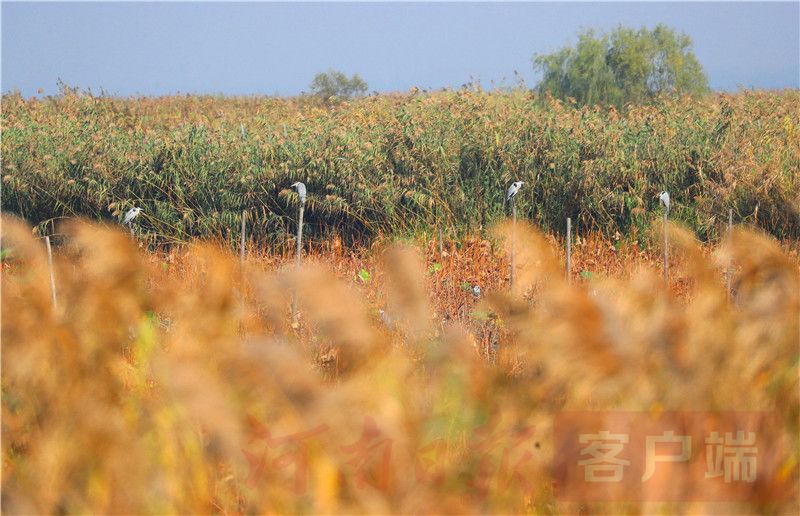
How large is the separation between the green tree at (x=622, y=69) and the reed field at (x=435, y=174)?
44.3ft

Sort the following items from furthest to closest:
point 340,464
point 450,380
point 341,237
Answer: point 341,237 → point 450,380 → point 340,464

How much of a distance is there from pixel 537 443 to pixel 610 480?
5.0 inches

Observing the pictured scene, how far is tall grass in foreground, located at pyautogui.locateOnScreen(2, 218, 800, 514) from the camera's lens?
3.77 ft

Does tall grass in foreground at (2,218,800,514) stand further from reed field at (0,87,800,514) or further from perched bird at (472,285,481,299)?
perched bird at (472,285,481,299)

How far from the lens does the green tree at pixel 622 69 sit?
22047mm

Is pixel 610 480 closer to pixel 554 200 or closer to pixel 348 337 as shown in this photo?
pixel 348 337

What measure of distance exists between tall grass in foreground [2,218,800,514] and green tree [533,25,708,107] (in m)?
20.6

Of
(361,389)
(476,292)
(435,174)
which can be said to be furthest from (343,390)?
(435,174)

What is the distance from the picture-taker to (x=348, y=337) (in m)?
1.18

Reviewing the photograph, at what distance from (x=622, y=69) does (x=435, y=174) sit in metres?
16.3

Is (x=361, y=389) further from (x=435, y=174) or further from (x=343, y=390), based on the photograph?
(x=435, y=174)

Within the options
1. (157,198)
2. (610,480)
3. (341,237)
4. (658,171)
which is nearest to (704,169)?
(658,171)

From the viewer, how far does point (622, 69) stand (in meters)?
22.7

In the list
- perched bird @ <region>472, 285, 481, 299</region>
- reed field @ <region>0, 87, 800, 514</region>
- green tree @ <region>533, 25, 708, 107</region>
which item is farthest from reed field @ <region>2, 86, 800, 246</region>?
green tree @ <region>533, 25, 708, 107</region>
